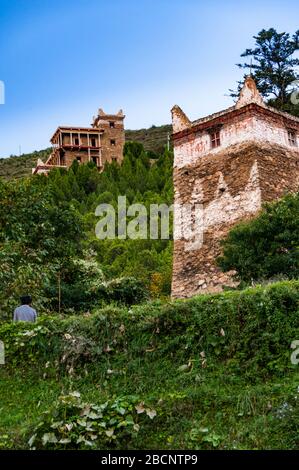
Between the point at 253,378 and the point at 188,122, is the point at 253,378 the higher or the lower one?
the lower one

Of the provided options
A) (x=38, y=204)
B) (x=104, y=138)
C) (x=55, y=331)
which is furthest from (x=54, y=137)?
(x=55, y=331)

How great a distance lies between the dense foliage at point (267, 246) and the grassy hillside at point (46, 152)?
60.2 m

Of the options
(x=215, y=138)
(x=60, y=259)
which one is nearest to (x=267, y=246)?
(x=60, y=259)

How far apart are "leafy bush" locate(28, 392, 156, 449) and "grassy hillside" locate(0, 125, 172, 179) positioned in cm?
6930

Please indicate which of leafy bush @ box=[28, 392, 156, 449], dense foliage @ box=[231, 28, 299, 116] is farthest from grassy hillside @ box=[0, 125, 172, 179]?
leafy bush @ box=[28, 392, 156, 449]

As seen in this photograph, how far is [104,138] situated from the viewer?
2456 inches

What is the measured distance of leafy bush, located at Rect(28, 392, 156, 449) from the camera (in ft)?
24.1

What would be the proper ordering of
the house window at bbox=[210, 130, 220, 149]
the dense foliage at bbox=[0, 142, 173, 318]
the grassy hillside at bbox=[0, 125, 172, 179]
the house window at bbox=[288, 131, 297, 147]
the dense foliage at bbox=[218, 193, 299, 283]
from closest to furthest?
the dense foliage at bbox=[0, 142, 173, 318]
the dense foliage at bbox=[218, 193, 299, 283]
the house window at bbox=[210, 130, 220, 149]
the house window at bbox=[288, 131, 297, 147]
the grassy hillside at bbox=[0, 125, 172, 179]

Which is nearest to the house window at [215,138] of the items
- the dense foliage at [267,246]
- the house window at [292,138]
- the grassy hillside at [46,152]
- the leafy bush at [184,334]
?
the house window at [292,138]

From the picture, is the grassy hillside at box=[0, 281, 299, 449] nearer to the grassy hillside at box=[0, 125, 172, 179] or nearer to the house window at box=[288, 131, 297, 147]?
the house window at box=[288, 131, 297, 147]

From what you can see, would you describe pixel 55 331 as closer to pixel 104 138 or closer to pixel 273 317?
pixel 273 317

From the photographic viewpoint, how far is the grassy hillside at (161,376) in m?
7.45

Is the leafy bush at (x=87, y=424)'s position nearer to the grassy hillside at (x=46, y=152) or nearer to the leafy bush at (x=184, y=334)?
the leafy bush at (x=184, y=334)
